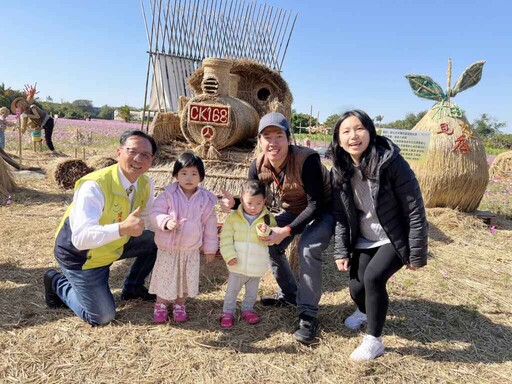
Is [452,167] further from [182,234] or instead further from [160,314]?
[160,314]

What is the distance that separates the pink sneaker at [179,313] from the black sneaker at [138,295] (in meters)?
0.40

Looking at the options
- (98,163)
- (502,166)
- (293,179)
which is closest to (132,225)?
(293,179)

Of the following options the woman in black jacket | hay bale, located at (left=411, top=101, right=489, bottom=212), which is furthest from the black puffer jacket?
hay bale, located at (left=411, top=101, right=489, bottom=212)

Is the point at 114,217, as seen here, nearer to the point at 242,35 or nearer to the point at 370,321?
the point at 370,321

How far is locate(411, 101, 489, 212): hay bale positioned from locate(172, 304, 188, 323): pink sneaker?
15.0 ft

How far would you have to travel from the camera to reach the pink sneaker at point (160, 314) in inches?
108

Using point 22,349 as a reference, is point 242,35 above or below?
above

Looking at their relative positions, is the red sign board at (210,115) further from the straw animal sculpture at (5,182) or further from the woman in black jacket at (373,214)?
the straw animal sculpture at (5,182)

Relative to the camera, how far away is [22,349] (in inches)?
93.1

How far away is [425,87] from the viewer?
634cm

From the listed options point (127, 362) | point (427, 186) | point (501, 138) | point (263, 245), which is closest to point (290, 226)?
point (263, 245)

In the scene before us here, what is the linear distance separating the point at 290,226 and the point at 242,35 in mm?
6697

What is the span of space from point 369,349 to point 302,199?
42.3 inches

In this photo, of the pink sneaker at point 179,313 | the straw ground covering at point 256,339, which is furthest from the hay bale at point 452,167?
the pink sneaker at point 179,313
